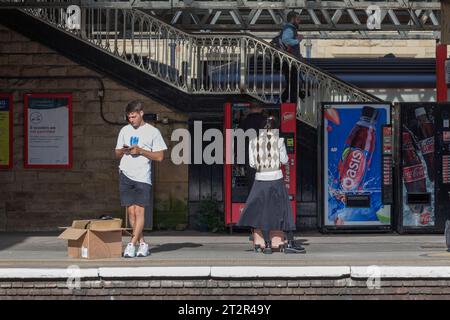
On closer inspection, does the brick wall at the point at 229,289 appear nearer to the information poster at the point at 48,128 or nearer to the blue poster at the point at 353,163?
the blue poster at the point at 353,163

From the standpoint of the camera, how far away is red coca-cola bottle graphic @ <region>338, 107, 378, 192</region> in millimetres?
15141

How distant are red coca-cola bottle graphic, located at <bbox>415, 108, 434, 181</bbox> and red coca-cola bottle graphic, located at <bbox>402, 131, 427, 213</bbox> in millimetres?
106

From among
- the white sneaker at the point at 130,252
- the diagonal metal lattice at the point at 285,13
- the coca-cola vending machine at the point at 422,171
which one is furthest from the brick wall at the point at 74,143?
the white sneaker at the point at 130,252

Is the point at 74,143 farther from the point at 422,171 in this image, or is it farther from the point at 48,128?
the point at 422,171

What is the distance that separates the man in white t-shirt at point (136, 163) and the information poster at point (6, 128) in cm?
423

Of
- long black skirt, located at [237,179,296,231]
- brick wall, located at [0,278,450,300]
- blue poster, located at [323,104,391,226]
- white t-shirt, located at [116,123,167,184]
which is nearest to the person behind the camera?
brick wall, located at [0,278,450,300]

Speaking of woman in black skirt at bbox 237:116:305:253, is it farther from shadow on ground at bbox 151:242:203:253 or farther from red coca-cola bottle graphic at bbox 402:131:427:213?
red coca-cola bottle graphic at bbox 402:131:427:213

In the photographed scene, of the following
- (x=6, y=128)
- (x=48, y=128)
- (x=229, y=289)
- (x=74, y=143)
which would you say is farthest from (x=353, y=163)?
(x=229, y=289)

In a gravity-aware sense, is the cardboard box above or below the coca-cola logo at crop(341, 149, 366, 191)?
below

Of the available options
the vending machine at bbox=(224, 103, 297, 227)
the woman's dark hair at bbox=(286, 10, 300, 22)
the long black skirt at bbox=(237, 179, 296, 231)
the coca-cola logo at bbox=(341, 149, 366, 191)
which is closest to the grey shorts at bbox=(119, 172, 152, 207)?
the long black skirt at bbox=(237, 179, 296, 231)

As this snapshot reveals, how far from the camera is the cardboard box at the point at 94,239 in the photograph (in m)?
11.6

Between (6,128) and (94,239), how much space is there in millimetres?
4577

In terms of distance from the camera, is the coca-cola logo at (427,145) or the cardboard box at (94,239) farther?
the coca-cola logo at (427,145)

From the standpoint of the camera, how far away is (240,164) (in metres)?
14.8
